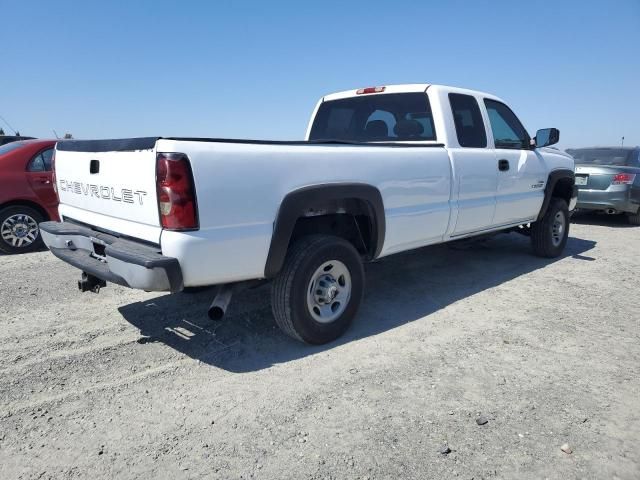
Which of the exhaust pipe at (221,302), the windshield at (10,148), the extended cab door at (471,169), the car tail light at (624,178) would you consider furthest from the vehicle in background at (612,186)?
the windshield at (10,148)

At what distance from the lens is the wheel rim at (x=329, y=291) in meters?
3.48

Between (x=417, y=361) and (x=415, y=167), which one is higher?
(x=415, y=167)

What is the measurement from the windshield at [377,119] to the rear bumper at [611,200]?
619 centimetres

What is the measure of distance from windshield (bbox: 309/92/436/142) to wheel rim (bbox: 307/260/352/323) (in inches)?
71.6

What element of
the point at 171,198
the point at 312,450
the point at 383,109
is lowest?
the point at 312,450

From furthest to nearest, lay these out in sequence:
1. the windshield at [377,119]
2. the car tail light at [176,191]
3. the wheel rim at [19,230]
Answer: the wheel rim at [19,230] → the windshield at [377,119] → the car tail light at [176,191]

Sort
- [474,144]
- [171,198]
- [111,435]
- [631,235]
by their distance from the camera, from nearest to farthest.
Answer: [111,435], [171,198], [474,144], [631,235]

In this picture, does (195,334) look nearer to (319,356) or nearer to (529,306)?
(319,356)

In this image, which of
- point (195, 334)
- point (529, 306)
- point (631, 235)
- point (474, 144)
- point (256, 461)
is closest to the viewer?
point (256, 461)

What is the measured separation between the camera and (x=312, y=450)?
2.38 m

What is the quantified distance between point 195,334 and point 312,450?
5.61 ft

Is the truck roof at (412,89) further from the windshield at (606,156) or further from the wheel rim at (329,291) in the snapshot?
the windshield at (606,156)

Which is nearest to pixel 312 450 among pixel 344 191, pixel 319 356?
pixel 319 356

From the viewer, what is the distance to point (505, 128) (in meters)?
5.52
